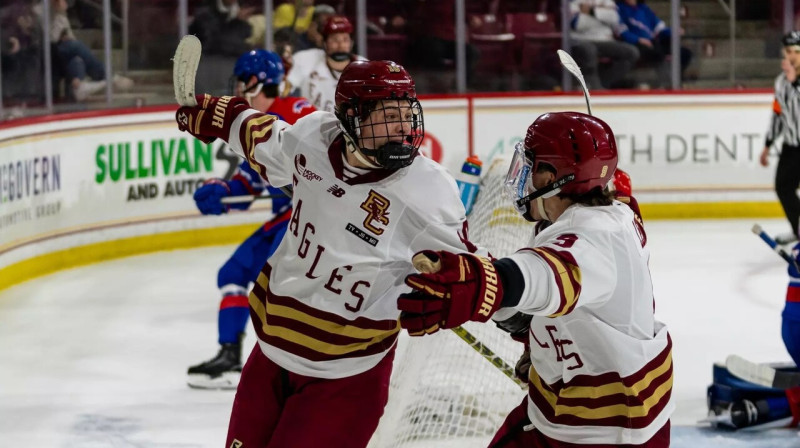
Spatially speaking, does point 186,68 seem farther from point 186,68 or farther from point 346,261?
point 346,261

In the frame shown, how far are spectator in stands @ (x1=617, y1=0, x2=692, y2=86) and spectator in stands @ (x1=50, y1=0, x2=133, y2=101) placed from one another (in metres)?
3.74

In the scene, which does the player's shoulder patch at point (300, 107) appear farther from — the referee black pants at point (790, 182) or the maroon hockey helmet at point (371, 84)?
the referee black pants at point (790, 182)

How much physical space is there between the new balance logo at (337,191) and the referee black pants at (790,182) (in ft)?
19.5

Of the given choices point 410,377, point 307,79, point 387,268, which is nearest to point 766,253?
point 307,79

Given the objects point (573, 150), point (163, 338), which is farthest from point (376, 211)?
point (163, 338)

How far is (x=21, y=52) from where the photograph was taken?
297 inches

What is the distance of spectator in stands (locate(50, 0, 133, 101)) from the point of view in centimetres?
789

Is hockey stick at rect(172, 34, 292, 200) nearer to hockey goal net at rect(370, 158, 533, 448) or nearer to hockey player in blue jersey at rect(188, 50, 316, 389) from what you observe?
hockey goal net at rect(370, 158, 533, 448)

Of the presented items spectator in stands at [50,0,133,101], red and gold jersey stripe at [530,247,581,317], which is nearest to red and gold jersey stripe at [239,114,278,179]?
red and gold jersey stripe at [530,247,581,317]

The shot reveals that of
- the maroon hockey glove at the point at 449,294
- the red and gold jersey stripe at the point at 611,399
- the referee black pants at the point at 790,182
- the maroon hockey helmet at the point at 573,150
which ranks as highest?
the maroon hockey helmet at the point at 573,150

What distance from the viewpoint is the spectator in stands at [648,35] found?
9.71m

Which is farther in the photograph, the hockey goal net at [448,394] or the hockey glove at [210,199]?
the hockey glove at [210,199]

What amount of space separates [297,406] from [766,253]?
588 cm

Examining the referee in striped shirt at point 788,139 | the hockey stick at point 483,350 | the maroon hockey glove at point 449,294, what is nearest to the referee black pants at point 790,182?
the referee in striped shirt at point 788,139
